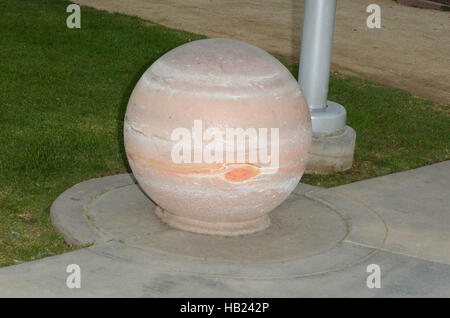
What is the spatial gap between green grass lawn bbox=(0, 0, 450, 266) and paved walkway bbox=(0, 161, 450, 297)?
65cm

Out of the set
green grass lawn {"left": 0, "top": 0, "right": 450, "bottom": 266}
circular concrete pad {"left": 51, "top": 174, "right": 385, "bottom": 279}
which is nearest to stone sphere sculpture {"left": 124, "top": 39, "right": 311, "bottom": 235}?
circular concrete pad {"left": 51, "top": 174, "right": 385, "bottom": 279}

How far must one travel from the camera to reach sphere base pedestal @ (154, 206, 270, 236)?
693 centimetres

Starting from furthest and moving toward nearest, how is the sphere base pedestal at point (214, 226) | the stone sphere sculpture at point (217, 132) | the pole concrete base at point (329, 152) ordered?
the pole concrete base at point (329, 152) → the sphere base pedestal at point (214, 226) → the stone sphere sculpture at point (217, 132)

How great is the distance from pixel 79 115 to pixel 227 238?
14.3 feet

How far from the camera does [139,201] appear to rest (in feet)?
25.0

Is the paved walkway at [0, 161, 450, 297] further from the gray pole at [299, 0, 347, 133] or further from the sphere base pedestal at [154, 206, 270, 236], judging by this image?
the gray pole at [299, 0, 347, 133]

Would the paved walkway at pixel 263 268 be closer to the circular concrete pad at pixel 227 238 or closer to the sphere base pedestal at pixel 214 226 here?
the circular concrete pad at pixel 227 238

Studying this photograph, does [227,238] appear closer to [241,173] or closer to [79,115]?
[241,173]

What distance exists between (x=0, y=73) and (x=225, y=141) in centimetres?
712

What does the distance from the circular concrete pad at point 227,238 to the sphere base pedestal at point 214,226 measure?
0.06 m

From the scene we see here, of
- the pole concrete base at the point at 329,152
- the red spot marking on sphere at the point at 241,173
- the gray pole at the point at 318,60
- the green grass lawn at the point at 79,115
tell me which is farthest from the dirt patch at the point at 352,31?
the red spot marking on sphere at the point at 241,173

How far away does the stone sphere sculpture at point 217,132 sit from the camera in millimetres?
6332

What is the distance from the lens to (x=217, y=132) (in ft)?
20.7

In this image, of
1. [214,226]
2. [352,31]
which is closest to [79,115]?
[214,226]
